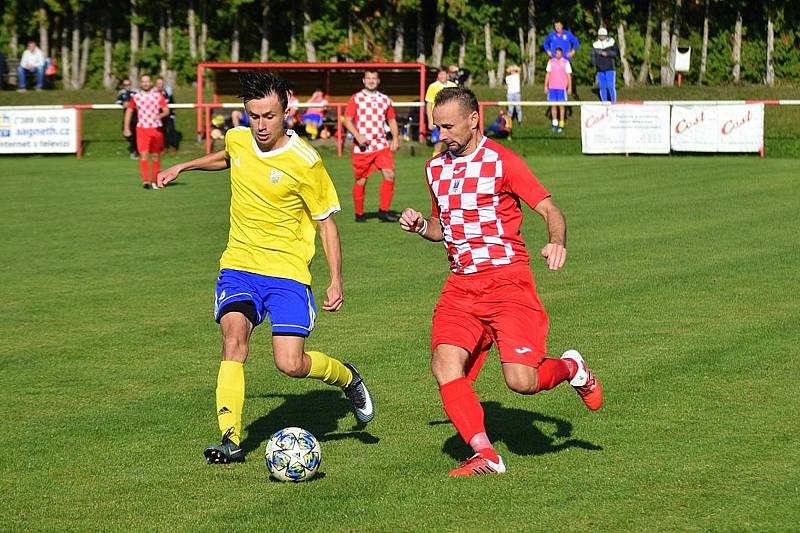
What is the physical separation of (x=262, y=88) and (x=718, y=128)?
22.0 meters

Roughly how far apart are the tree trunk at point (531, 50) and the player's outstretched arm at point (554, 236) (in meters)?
34.5

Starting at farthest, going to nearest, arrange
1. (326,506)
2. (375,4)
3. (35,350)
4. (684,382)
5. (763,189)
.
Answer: (375,4) < (763,189) < (35,350) < (684,382) < (326,506)

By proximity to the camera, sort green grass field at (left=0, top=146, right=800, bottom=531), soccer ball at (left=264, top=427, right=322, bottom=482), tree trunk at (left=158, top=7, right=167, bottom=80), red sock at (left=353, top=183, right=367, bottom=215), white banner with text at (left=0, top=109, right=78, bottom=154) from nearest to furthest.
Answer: green grass field at (left=0, top=146, right=800, bottom=531), soccer ball at (left=264, top=427, right=322, bottom=482), red sock at (left=353, top=183, right=367, bottom=215), white banner with text at (left=0, top=109, right=78, bottom=154), tree trunk at (left=158, top=7, right=167, bottom=80)

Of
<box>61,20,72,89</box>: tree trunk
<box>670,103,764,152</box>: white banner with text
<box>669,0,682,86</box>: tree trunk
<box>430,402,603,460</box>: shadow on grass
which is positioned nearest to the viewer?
<box>430,402,603,460</box>: shadow on grass

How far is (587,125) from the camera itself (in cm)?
2880

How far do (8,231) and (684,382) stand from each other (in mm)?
11623

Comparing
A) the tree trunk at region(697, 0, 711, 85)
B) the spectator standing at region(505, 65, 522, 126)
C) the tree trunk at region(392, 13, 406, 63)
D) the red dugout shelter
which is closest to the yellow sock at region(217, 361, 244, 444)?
the spectator standing at region(505, 65, 522, 126)

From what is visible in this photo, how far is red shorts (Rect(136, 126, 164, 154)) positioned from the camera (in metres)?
24.4

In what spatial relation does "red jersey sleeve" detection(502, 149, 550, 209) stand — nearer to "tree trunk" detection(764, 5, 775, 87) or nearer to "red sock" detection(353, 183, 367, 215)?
"red sock" detection(353, 183, 367, 215)

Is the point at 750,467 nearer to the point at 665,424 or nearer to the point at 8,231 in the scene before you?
the point at 665,424

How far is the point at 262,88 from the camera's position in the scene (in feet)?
22.6

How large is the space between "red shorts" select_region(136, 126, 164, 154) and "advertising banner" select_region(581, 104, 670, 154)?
943 centimetres

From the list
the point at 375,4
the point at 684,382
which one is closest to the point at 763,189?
the point at 684,382

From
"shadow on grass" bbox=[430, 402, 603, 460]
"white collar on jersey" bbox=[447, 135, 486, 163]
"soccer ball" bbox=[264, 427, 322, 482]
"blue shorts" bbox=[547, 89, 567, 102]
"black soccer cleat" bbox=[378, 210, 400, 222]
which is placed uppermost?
"blue shorts" bbox=[547, 89, 567, 102]
